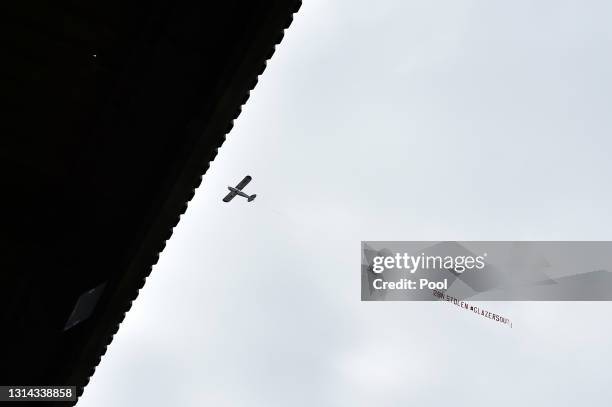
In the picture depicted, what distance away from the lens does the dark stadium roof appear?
8.88 m

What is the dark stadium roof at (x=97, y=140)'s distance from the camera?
888 centimetres

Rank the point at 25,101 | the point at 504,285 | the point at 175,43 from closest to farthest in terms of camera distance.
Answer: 1. the point at 25,101
2. the point at 175,43
3. the point at 504,285

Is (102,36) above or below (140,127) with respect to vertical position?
above

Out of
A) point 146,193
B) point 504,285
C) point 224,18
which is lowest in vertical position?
point 146,193

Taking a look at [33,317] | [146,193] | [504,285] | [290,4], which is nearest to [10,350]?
[33,317]

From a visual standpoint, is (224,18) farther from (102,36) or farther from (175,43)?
(102,36)

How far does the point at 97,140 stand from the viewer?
948 cm

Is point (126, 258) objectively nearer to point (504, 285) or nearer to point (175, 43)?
point (175, 43)

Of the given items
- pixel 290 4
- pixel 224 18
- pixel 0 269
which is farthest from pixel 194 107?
pixel 0 269

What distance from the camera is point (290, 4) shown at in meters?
9.75

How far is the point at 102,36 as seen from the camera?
8.99 m

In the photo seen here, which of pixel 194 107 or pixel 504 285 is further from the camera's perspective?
pixel 504 285

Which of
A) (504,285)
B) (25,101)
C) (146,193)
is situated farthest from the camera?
(504,285)

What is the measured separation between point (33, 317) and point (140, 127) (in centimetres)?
408
